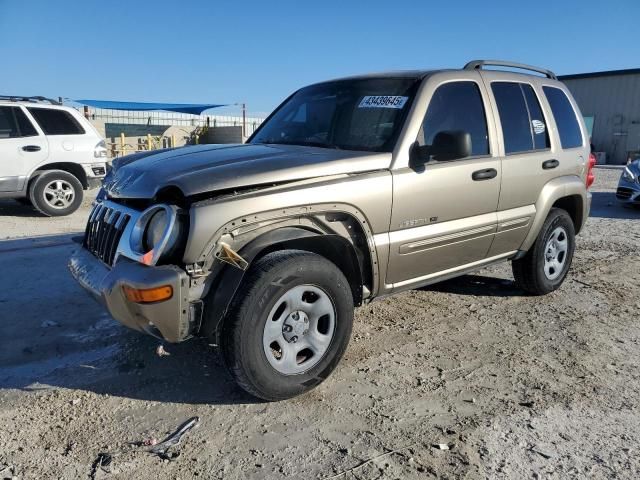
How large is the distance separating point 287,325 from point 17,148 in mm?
7357

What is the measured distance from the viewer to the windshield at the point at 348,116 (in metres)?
3.65

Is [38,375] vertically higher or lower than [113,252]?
lower

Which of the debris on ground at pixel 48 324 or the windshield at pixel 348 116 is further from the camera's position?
the debris on ground at pixel 48 324

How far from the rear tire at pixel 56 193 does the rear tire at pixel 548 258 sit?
7361 mm

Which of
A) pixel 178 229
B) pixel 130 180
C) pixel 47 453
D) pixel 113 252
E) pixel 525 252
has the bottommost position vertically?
pixel 47 453

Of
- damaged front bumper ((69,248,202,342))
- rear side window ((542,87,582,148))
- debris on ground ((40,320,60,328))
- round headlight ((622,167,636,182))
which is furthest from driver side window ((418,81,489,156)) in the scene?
round headlight ((622,167,636,182))

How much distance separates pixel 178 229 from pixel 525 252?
3.25m

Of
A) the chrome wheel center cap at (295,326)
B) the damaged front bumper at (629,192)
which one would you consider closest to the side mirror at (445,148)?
the chrome wheel center cap at (295,326)

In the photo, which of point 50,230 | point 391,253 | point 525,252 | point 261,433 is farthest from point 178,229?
point 50,230

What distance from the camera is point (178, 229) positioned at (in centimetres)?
270

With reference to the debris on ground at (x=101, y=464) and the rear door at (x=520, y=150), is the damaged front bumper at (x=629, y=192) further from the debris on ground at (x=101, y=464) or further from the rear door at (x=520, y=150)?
the debris on ground at (x=101, y=464)

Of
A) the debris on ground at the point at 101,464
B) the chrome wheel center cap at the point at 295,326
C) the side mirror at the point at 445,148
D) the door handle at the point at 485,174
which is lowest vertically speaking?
the debris on ground at the point at 101,464

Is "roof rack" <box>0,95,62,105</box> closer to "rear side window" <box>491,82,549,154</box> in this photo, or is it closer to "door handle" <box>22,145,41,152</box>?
"door handle" <box>22,145,41,152</box>

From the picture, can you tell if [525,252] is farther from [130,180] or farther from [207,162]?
[130,180]
